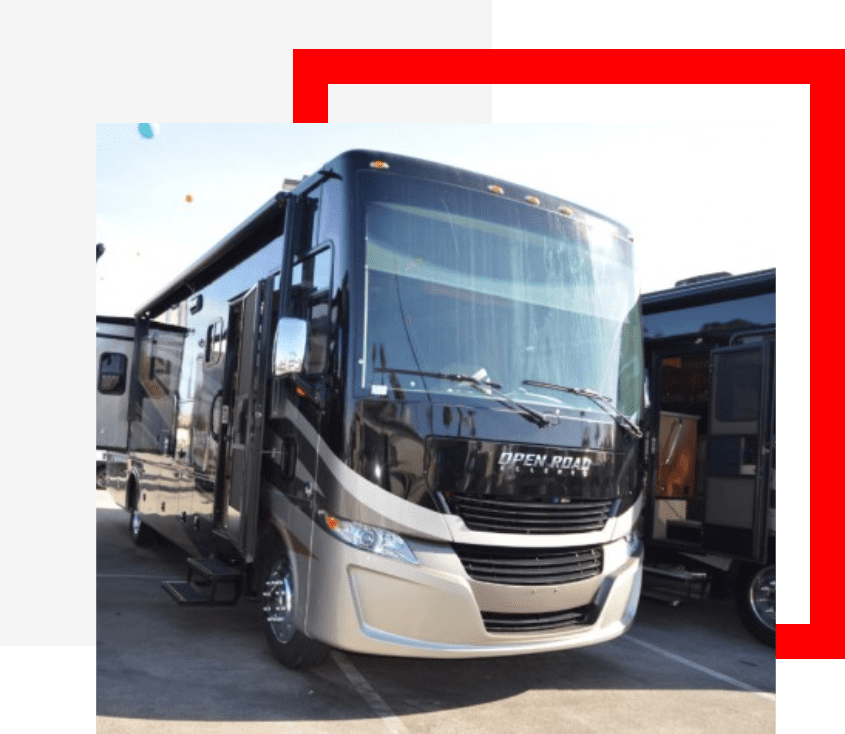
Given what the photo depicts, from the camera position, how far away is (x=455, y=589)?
4613 mm

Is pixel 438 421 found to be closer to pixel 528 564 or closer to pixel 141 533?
pixel 528 564

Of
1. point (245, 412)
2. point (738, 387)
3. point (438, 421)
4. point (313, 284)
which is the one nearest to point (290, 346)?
point (313, 284)

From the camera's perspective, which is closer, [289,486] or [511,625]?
[511,625]

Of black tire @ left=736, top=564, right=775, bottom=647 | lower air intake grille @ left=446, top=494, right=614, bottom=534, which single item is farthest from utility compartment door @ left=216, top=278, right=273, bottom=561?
black tire @ left=736, top=564, right=775, bottom=647

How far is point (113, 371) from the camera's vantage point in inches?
408

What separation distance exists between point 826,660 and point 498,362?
238cm

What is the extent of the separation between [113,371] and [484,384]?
22.3 feet

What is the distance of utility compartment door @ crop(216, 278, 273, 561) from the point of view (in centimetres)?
570

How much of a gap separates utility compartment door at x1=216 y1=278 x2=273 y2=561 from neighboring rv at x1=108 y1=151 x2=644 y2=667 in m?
0.03

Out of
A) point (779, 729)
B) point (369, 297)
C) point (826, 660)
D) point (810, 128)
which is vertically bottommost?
point (779, 729)

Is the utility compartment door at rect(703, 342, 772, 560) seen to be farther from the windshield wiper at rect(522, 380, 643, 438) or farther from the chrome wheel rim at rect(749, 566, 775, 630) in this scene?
the windshield wiper at rect(522, 380, 643, 438)

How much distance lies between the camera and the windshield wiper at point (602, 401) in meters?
5.08

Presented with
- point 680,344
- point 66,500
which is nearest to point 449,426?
point 66,500

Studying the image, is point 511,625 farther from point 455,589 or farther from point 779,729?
point 779,729
